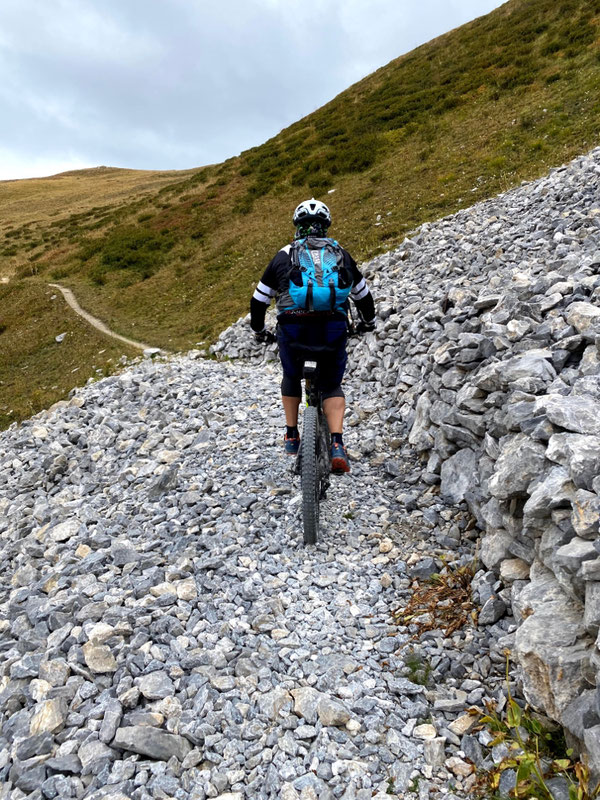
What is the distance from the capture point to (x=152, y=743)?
3.53 meters

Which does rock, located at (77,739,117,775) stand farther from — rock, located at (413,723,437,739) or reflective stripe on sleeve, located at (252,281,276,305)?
reflective stripe on sleeve, located at (252,281,276,305)

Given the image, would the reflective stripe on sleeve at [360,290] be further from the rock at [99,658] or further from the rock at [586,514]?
the rock at [99,658]

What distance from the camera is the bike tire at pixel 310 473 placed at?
5.23 m

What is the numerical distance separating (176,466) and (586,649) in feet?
21.4

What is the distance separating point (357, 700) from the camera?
379 cm

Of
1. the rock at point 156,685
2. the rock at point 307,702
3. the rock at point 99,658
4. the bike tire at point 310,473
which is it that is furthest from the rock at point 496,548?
the rock at point 99,658

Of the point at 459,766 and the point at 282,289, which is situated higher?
the point at 282,289

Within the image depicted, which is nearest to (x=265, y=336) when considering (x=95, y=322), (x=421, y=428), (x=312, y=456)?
(x=312, y=456)

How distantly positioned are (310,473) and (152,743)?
2.63 meters

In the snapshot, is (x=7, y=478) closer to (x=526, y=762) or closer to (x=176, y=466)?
(x=176, y=466)

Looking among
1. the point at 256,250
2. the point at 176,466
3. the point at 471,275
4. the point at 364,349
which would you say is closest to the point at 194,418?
the point at 176,466

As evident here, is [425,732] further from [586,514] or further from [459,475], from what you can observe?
[459,475]

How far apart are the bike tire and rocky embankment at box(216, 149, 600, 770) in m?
1.73

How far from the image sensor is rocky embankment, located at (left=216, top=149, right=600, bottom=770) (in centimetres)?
320
